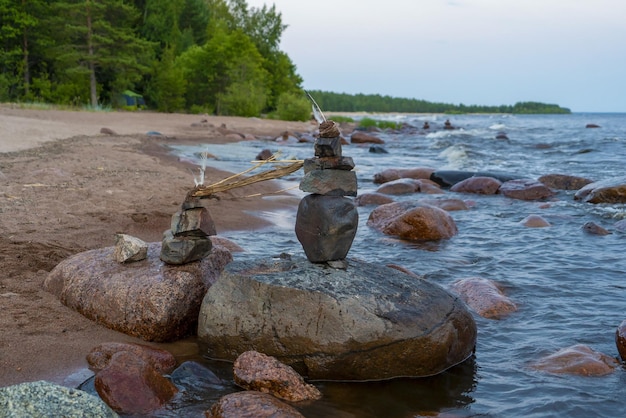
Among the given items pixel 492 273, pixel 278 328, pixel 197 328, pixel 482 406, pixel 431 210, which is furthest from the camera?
pixel 431 210

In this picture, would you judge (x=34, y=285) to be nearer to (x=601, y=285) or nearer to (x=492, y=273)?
(x=492, y=273)

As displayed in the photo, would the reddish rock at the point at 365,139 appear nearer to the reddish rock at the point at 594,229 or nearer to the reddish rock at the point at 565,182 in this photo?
the reddish rock at the point at 565,182

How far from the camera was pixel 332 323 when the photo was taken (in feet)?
14.4

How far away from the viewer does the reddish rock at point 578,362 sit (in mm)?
4578

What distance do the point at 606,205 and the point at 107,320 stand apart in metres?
10.3

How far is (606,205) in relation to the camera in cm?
1198

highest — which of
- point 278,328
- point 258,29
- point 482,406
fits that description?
point 258,29

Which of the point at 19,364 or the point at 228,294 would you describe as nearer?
the point at 19,364

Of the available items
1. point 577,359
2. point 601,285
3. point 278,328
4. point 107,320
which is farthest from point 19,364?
point 601,285

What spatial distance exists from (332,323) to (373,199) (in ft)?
26.3

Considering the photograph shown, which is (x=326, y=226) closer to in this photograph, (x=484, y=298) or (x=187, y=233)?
(x=187, y=233)

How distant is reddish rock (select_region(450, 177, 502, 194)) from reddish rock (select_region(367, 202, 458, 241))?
4.79m

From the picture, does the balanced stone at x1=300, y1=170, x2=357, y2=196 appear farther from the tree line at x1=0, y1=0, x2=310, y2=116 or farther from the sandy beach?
the tree line at x1=0, y1=0, x2=310, y2=116

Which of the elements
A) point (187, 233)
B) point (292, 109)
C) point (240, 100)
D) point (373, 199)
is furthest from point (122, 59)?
point (187, 233)
